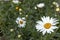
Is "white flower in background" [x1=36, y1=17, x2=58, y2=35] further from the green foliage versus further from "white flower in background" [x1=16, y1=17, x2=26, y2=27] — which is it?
"white flower in background" [x1=16, y1=17, x2=26, y2=27]

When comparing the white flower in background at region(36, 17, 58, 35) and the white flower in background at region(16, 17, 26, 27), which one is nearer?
the white flower in background at region(36, 17, 58, 35)

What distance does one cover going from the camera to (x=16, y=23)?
2451 mm

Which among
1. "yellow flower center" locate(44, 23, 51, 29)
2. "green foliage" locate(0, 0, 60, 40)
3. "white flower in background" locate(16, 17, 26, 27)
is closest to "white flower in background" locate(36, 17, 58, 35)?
"yellow flower center" locate(44, 23, 51, 29)

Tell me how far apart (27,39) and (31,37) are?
0.09m

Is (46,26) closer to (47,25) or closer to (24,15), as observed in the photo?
(47,25)

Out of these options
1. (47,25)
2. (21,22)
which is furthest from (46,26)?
(21,22)

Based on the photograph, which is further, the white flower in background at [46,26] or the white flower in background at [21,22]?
the white flower in background at [21,22]

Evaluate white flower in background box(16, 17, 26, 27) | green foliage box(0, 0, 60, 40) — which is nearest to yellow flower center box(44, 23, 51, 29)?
green foliage box(0, 0, 60, 40)

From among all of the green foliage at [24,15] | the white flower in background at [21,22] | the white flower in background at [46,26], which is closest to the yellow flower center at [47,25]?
the white flower in background at [46,26]

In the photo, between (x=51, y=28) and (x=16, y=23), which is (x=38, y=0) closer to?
(x=16, y=23)

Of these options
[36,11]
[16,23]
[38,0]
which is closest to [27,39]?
[16,23]

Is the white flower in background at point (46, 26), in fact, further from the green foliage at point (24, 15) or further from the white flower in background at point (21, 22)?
the white flower in background at point (21, 22)

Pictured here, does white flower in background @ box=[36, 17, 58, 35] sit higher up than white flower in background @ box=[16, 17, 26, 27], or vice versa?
white flower in background @ box=[16, 17, 26, 27]

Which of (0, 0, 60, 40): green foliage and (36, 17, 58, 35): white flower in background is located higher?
(0, 0, 60, 40): green foliage
